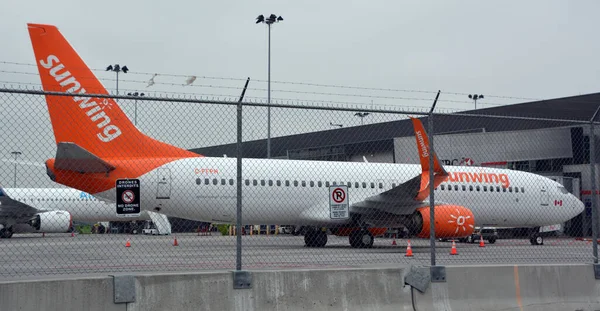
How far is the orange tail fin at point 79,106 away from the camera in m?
16.1

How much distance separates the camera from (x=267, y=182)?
2208 centimetres

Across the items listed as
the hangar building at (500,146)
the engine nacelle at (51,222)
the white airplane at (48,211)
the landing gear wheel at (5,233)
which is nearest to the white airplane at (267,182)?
the hangar building at (500,146)

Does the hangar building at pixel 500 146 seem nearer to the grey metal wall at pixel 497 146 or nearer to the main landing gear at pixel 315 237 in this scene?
the grey metal wall at pixel 497 146

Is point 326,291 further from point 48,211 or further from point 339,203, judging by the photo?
point 48,211

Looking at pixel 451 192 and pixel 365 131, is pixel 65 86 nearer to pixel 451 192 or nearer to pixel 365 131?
pixel 451 192

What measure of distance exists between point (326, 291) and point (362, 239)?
15.2m

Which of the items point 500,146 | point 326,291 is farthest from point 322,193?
point 326,291

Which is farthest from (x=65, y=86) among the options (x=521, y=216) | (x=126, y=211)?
(x=521, y=216)

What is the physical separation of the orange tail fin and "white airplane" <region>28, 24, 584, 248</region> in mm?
25

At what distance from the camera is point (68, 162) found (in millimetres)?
15500

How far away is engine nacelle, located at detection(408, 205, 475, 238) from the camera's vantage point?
67.7 feet

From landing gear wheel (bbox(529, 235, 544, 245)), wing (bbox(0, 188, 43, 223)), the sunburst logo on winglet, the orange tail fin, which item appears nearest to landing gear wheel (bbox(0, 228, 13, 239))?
wing (bbox(0, 188, 43, 223))

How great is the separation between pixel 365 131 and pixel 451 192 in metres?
10.7

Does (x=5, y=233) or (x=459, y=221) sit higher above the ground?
(x=459, y=221)
